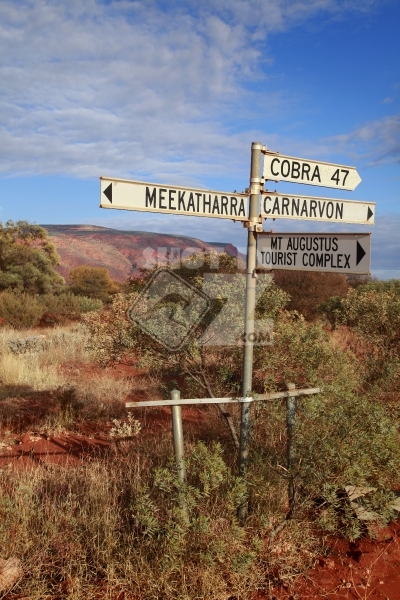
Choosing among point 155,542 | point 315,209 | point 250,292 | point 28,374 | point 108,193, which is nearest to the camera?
point 155,542

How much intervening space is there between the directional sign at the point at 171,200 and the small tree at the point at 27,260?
65.5 ft

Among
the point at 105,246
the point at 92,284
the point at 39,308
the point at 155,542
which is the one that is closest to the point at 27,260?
the point at 92,284

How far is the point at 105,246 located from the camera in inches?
2302

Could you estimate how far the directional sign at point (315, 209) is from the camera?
160 inches

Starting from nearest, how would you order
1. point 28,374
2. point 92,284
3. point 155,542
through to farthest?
point 155,542 < point 28,374 < point 92,284

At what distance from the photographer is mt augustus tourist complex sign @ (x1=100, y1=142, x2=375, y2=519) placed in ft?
12.0

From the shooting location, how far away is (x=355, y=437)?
3.58 m

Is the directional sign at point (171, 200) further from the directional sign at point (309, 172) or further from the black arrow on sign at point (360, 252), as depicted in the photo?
the black arrow on sign at point (360, 252)

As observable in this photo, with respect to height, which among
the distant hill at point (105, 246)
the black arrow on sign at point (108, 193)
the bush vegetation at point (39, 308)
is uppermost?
the distant hill at point (105, 246)
